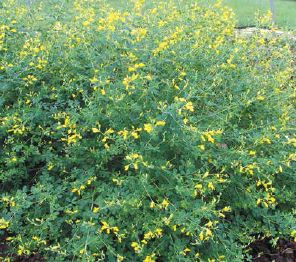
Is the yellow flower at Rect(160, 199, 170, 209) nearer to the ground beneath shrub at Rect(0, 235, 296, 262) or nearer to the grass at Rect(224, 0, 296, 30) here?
the ground beneath shrub at Rect(0, 235, 296, 262)

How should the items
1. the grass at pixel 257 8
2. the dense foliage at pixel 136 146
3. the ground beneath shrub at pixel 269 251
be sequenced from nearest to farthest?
the dense foliage at pixel 136 146, the ground beneath shrub at pixel 269 251, the grass at pixel 257 8

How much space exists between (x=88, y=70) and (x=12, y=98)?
1.86ft

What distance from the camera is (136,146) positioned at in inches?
100.0

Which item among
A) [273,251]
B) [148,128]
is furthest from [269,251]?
[148,128]

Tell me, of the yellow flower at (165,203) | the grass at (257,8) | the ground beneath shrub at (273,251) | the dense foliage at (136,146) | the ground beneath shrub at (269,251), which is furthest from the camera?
the grass at (257,8)

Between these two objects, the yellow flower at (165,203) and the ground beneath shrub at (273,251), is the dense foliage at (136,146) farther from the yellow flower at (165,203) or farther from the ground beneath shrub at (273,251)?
the ground beneath shrub at (273,251)

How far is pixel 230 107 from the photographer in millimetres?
2842

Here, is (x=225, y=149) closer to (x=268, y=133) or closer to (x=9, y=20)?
(x=268, y=133)

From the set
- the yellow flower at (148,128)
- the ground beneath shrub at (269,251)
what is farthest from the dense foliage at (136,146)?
the ground beneath shrub at (269,251)

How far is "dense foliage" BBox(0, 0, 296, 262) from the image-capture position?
2.45m

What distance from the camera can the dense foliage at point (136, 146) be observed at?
2.45 metres

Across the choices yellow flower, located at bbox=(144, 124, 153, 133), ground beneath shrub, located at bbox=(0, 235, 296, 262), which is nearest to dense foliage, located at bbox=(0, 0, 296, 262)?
yellow flower, located at bbox=(144, 124, 153, 133)

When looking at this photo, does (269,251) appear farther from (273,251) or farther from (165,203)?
(165,203)

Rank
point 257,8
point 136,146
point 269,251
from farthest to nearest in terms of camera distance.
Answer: point 257,8, point 269,251, point 136,146
